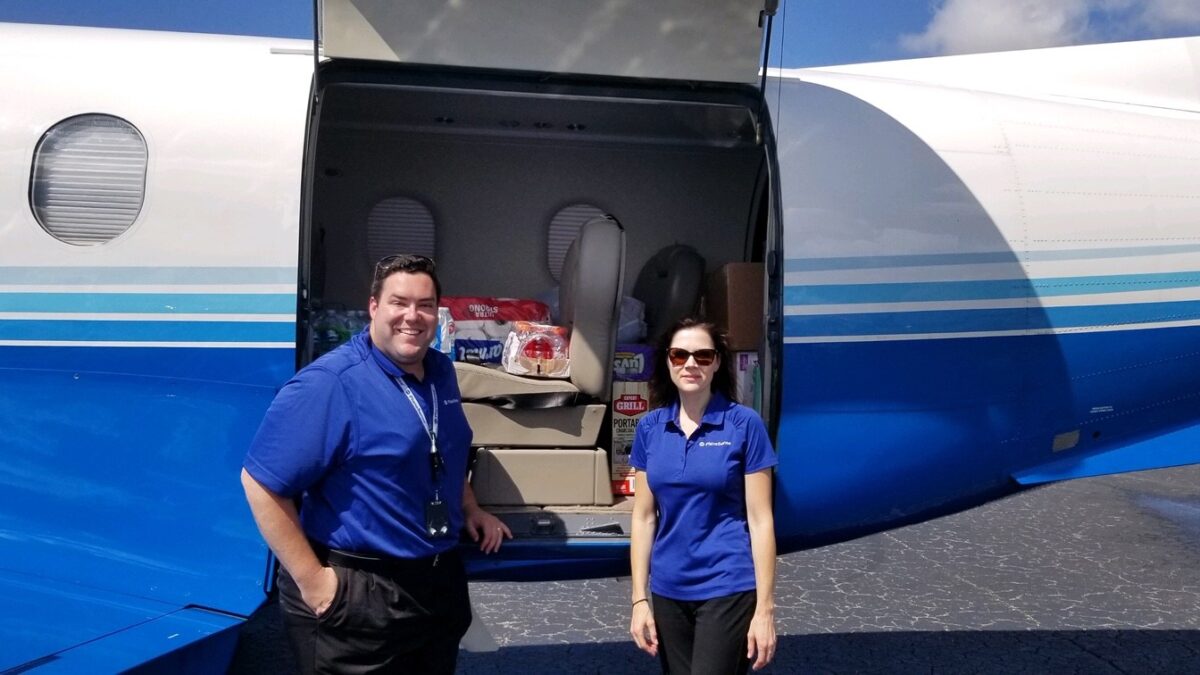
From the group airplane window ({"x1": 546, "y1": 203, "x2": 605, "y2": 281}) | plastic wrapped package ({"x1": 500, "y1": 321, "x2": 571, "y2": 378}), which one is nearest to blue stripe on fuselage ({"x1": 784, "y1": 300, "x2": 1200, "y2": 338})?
plastic wrapped package ({"x1": 500, "y1": 321, "x2": 571, "y2": 378})

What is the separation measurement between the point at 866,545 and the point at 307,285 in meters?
4.62

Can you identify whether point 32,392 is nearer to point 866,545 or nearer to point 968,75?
point 968,75

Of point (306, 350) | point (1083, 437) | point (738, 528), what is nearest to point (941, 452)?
point (1083, 437)

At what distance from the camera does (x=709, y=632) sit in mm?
2447

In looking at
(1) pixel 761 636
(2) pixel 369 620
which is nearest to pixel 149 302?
(2) pixel 369 620

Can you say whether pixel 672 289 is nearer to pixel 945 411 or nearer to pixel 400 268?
pixel 945 411

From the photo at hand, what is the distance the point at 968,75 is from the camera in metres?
4.31

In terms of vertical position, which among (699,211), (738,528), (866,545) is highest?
(699,211)

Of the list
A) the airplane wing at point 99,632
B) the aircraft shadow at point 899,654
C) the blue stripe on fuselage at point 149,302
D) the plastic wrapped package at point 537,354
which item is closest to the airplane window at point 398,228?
the plastic wrapped package at point 537,354

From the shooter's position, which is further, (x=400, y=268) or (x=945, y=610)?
(x=945, y=610)

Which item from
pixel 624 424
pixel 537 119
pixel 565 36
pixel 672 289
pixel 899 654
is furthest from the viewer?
pixel 537 119

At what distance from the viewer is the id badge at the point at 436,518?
246 cm

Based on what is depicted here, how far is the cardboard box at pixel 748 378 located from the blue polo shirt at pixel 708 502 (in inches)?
39.2

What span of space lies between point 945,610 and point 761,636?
10.6 feet
